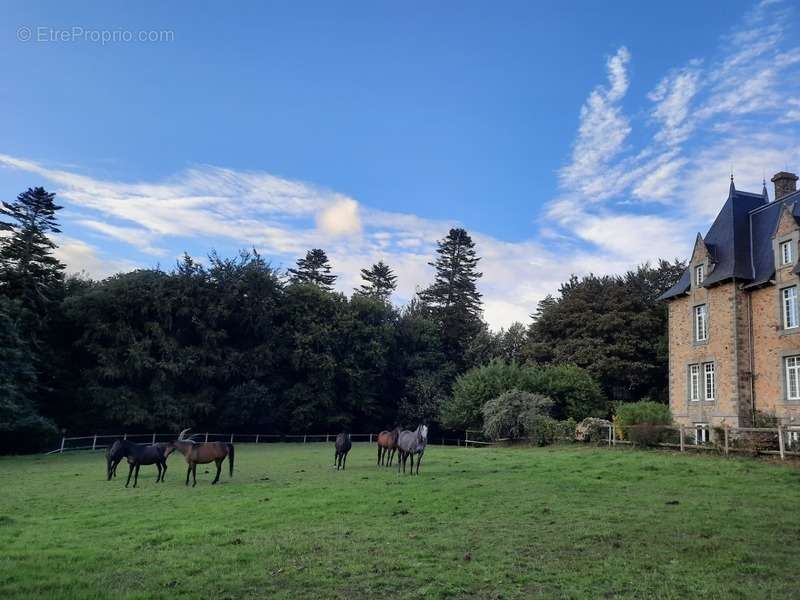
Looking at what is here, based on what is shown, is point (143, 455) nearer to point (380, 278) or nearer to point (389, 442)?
point (389, 442)

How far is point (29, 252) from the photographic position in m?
A: 39.6

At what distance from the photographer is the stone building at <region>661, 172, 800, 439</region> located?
28.2 meters

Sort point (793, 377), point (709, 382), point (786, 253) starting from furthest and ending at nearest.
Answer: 1. point (709, 382)
2. point (786, 253)
3. point (793, 377)

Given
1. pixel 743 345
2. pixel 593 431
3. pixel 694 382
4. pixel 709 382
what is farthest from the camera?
pixel 694 382

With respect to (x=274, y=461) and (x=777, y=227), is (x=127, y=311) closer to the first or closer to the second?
(x=274, y=461)

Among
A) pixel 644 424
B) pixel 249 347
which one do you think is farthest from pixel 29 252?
pixel 644 424

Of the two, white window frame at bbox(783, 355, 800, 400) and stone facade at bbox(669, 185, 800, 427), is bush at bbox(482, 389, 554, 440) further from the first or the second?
white window frame at bbox(783, 355, 800, 400)

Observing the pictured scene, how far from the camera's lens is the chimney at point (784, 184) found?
109 ft

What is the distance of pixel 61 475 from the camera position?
20234 millimetres

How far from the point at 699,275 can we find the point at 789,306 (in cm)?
590

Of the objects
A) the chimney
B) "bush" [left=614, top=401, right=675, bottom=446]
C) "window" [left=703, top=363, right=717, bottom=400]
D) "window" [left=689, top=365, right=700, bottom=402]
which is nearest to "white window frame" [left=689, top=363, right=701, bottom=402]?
"window" [left=689, top=365, right=700, bottom=402]

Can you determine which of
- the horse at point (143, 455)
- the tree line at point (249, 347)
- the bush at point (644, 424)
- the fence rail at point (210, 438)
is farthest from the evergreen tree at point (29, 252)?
the bush at point (644, 424)

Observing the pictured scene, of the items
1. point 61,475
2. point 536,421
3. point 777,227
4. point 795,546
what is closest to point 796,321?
point 777,227

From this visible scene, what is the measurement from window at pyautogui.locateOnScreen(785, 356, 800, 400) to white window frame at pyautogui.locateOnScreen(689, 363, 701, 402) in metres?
5.48
